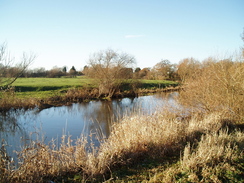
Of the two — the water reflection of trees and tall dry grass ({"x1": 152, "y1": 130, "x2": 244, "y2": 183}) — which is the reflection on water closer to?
the water reflection of trees

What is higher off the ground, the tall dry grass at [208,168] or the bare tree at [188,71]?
the bare tree at [188,71]

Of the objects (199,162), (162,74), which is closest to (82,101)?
(199,162)

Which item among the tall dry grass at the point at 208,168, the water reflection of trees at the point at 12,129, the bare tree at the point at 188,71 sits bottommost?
the water reflection of trees at the point at 12,129

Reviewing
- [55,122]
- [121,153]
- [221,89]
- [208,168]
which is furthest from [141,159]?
[55,122]

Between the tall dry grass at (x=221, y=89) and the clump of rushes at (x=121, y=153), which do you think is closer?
the clump of rushes at (x=121, y=153)

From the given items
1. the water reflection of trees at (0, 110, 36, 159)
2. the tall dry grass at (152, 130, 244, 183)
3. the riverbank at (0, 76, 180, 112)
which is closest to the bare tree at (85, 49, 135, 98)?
the riverbank at (0, 76, 180, 112)

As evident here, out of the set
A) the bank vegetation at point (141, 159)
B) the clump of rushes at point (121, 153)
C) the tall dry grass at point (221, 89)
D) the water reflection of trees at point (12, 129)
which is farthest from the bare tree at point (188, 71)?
the water reflection of trees at point (12, 129)

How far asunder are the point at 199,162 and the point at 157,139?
5.26 feet

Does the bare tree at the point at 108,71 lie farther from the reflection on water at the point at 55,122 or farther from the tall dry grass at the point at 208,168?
the tall dry grass at the point at 208,168

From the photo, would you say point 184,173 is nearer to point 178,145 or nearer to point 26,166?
point 178,145

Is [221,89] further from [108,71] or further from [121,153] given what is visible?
[108,71]

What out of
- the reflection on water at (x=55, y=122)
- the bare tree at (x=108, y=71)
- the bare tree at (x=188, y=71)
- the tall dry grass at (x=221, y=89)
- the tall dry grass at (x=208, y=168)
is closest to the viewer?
the tall dry grass at (x=208, y=168)

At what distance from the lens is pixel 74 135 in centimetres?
952

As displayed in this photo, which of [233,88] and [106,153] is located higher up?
[233,88]
